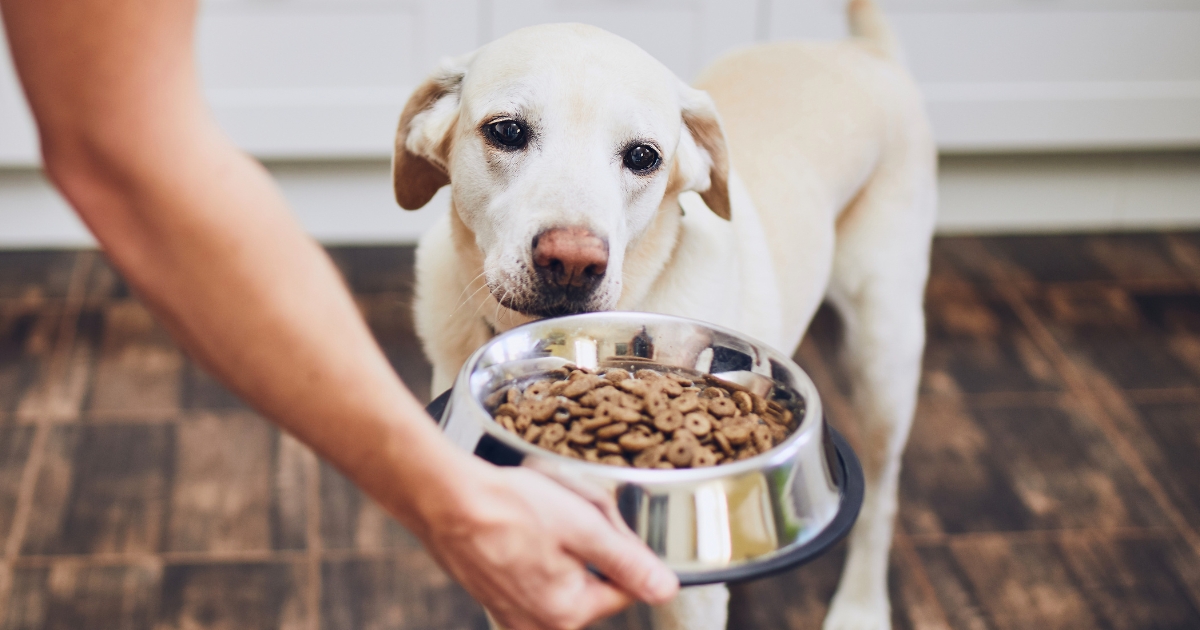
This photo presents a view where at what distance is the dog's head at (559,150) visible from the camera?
1.07 m

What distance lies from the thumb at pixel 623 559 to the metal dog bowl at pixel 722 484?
0.03 meters

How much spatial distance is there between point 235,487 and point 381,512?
1.06 feet

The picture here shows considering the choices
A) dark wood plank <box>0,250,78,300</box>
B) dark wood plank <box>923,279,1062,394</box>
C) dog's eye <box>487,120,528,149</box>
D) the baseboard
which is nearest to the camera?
dog's eye <box>487,120,528,149</box>

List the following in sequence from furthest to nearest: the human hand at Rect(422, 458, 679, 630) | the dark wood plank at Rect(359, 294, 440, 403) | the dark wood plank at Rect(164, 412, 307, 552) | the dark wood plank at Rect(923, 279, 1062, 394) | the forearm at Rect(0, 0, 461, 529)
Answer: the dark wood plank at Rect(923, 279, 1062, 394) → the dark wood plank at Rect(359, 294, 440, 403) → the dark wood plank at Rect(164, 412, 307, 552) → the human hand at Rect(422, 458, 679, 630) → the forearm at Rect(0, 0, 461, 529)

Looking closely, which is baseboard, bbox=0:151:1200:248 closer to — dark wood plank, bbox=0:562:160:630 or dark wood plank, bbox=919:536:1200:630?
dark wood plank, bbox=0:562:160:630

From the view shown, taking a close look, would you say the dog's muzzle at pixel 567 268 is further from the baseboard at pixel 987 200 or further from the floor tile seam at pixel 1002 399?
the baseboard at pixel 987 200

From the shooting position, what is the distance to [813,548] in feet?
2.60

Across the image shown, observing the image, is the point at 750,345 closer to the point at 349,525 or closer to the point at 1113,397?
the point at 349,525

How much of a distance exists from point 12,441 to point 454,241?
55.0 inches

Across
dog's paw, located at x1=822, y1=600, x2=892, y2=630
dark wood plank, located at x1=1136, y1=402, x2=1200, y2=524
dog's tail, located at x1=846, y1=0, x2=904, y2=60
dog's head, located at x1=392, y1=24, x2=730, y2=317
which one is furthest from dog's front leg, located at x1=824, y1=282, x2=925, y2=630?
dark wood plank, located at x1=1136, y1=402, x2=1200, y2=524

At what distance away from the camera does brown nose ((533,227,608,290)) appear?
1.04 metres

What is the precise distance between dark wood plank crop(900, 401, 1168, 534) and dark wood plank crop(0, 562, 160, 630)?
4.83ft

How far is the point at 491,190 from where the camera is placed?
117 centimetres

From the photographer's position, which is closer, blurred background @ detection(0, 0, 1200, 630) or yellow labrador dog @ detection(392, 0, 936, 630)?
yellow labrador dog @ detection(392, 0, 936, 630)
